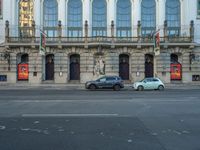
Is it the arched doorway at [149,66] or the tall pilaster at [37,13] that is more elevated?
the tall pilaster at [37,13]

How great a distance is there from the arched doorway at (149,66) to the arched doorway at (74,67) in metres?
10.2

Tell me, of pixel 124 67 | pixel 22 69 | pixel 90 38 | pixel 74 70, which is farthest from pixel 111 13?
pixel 22 69

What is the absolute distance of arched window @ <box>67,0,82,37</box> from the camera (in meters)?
48.6

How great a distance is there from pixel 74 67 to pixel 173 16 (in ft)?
54.9

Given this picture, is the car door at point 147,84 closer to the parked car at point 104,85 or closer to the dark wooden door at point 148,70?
the parked car at point 104,85

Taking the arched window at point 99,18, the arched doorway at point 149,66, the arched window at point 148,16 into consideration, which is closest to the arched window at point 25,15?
the arched window at point 99,18

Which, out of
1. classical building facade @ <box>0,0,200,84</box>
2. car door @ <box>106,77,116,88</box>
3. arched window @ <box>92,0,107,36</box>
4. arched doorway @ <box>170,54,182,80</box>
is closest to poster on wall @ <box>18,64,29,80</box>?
classical building facade @ <box>0,0,200,84</box>

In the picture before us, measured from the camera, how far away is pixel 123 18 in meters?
49.3

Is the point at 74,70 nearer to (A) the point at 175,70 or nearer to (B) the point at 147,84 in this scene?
(A) the point at 175,70

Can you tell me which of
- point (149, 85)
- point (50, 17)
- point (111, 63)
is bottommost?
point (149, 85)

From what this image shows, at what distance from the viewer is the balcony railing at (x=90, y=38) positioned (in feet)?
153

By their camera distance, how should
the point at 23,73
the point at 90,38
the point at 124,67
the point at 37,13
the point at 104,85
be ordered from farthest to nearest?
the point at 124,67
the point at 37,13
the point at 23,73
the point at 90,38
the point at 104,85

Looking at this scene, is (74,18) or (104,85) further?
Result: (74,18)

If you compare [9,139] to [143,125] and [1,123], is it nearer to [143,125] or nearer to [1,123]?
[1,123]
